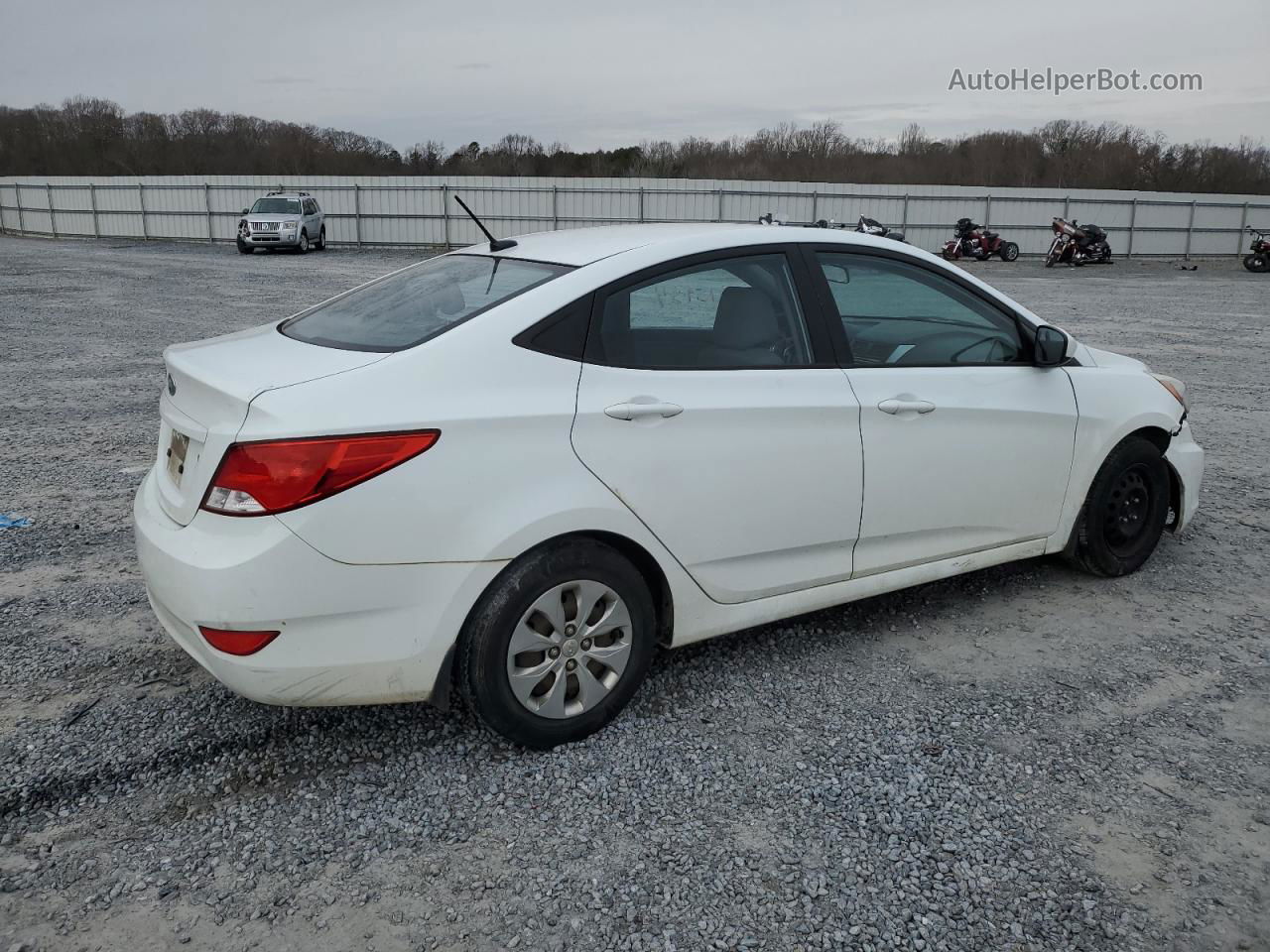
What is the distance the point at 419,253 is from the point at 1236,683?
1152 inches

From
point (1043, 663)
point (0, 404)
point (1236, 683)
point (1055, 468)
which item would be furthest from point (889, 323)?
point (0, 404)

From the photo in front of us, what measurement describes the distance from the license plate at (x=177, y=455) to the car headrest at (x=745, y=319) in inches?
67.1

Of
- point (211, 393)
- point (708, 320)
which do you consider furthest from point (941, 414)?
point (211, 393)

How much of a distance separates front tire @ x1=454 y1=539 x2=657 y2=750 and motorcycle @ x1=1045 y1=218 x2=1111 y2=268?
28.0 m

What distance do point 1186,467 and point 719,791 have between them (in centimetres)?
307

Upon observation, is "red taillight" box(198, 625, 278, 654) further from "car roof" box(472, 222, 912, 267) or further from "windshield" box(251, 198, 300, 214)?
"windshield" box(251, 198, 300, 214)

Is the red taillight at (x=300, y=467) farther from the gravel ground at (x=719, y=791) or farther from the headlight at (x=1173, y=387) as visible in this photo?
the headlight at (x=1173, y=387)

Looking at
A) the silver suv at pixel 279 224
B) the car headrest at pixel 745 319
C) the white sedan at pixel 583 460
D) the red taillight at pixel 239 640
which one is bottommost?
the red taillight at pixel 239 640

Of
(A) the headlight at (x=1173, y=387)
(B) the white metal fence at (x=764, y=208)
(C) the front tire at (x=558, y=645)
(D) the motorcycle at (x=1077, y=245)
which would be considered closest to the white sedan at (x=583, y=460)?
(C) the front tire at (x=558, y=645)

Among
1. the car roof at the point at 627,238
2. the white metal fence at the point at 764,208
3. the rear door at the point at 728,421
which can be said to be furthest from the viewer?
the white metal fence at the point at 764,208

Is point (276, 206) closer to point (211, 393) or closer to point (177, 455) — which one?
point (177, 455)

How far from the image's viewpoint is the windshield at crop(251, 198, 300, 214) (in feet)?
97.8

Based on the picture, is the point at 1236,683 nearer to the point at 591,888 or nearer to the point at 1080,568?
the point at 1080,568

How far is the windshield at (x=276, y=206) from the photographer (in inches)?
1174
